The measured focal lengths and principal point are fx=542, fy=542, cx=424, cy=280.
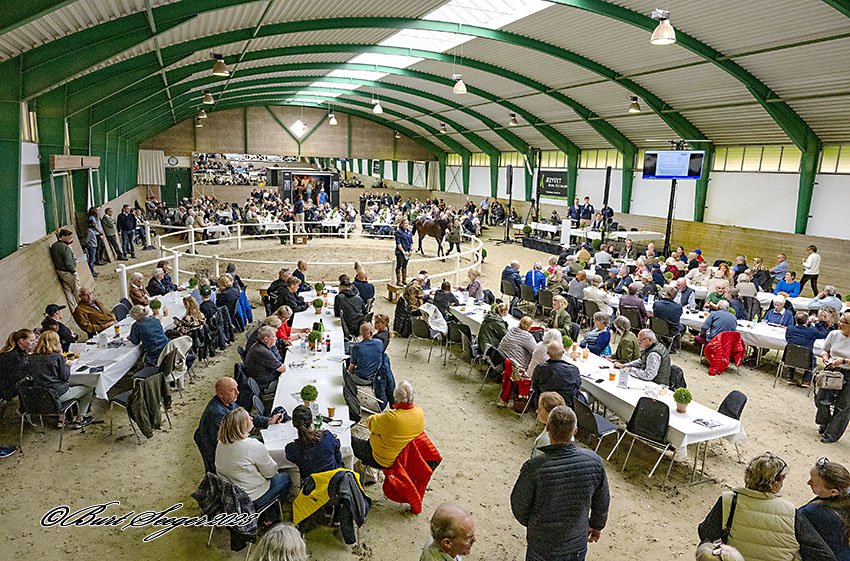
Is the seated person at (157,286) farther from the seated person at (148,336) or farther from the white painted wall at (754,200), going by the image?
the white painted wall at (754,200)

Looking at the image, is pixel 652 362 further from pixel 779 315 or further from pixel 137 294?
pixel 137 294

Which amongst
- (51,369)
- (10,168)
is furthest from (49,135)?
(51,369)

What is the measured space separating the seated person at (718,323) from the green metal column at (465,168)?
1012 inches

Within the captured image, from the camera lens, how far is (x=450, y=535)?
2777 mm

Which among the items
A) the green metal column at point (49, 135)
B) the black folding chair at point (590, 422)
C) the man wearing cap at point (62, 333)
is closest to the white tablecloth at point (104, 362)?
the man wearing cap at point (62, 333)

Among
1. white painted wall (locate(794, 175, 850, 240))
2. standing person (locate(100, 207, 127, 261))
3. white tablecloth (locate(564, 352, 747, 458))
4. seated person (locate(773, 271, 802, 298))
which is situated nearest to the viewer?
white tablecloth (locate(564, 352, 747, 458))

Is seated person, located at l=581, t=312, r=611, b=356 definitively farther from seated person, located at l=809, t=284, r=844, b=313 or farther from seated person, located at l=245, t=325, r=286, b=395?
seated person, located at l=809, t=284, r=844, b=313

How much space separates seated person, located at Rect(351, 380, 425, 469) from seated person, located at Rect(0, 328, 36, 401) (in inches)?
169

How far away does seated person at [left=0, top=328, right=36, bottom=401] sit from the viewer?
20.4ft

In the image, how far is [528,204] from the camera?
29.4 metres

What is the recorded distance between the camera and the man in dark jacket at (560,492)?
332 cm

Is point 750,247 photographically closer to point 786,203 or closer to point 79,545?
point 786,203

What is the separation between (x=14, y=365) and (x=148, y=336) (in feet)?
4.67

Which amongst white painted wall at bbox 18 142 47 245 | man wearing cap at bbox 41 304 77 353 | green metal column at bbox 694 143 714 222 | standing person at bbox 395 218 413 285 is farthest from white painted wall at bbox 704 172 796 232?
white painted wall at bbox 18 142 47 245
